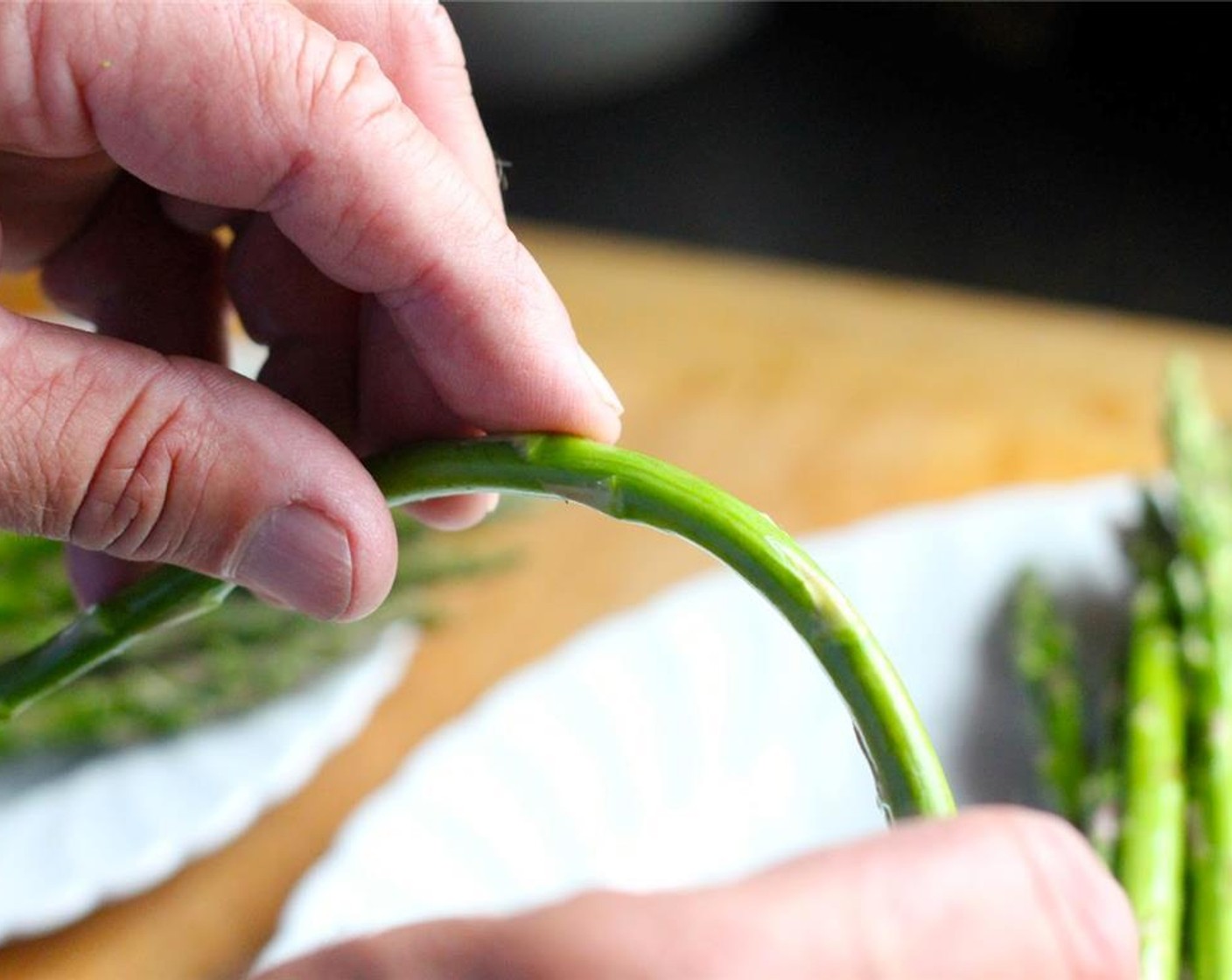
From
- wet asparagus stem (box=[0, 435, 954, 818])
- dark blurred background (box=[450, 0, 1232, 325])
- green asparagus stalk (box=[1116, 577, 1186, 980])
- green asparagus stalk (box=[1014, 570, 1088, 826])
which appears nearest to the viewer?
wet asparagus stem (box=[0, 435, 954, 818])

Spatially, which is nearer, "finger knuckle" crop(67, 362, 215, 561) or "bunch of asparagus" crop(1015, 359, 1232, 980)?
"finger knuckle" crop(67, 362, 215, 561)

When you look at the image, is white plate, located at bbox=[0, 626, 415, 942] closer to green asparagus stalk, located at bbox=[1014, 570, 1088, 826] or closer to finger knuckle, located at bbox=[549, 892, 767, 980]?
green asparagus stalk, located at bbox=[1014, 570, 1088, 826]

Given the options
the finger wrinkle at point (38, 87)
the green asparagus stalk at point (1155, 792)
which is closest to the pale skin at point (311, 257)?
the finger wrinkle at point (38, 87)

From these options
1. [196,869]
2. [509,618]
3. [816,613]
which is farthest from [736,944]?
[509,618]

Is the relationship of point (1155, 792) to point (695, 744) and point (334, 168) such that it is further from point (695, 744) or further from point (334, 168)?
point (334, 168)

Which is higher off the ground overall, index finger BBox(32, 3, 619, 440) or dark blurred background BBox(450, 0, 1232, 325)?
index finger BBox(32, 3, 619, 440)

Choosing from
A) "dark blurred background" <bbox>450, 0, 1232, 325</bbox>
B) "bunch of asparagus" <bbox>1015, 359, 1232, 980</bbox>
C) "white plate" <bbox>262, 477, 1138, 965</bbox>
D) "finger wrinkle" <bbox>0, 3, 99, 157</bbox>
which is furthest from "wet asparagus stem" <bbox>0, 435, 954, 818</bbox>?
"dark blurred background" <bbox>450, 0, 1232, 325</bbox>
